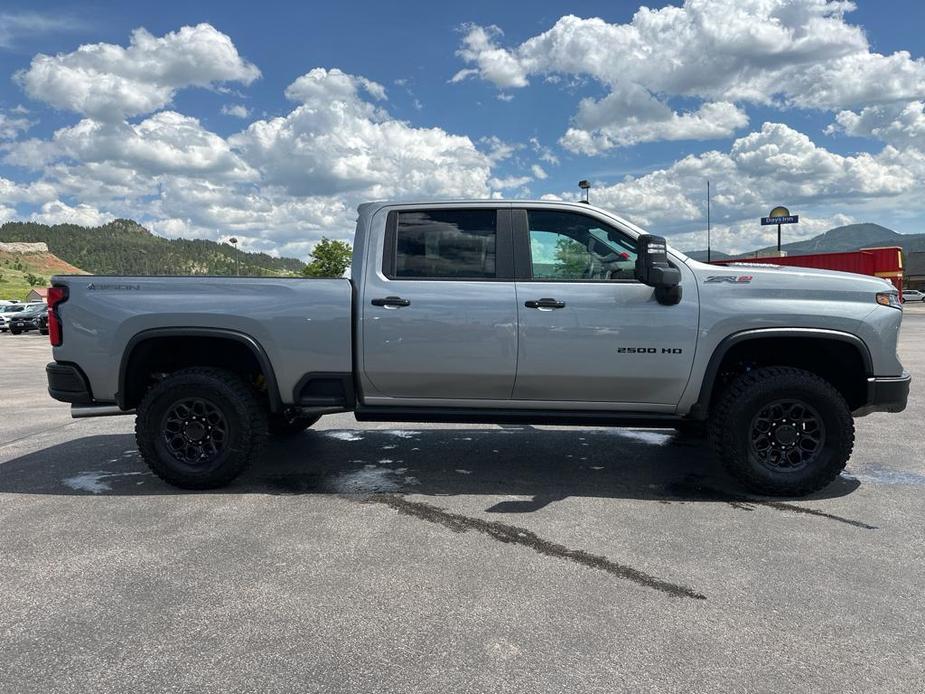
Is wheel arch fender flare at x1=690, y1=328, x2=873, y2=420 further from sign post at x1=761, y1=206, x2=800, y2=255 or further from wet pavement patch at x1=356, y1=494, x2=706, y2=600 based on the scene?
sign post at x1=761, y1=206, x2=800, y2=255

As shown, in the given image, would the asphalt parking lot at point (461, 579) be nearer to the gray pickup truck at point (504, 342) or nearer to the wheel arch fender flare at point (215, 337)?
the gray pickup truck at point (504, 342)

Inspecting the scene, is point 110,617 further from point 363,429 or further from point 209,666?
point 363,429

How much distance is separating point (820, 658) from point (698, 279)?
8.43ft

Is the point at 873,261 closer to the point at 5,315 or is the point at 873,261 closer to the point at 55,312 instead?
the point at 55,312

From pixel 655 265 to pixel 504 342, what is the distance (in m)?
1.11

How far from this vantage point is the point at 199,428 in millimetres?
4762

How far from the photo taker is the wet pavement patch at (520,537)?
3.21 m

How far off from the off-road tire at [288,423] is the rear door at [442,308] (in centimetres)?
133

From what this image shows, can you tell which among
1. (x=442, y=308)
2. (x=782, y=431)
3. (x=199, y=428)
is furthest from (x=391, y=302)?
(x=782, y=431)

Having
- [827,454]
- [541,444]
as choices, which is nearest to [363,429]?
[541,444]

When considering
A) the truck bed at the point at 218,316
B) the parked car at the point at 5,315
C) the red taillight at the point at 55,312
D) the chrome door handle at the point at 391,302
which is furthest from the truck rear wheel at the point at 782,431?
the parked car at the point at 5,315

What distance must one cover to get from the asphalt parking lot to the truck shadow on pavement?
3cm

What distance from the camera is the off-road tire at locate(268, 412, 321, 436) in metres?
5.75

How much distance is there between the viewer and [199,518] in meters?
4.19
